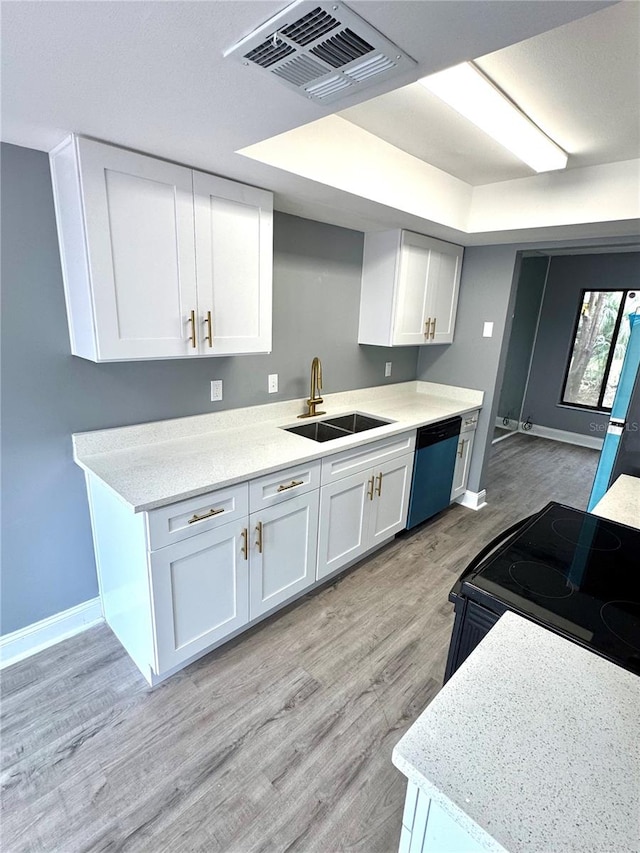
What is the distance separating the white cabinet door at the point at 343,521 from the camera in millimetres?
2344

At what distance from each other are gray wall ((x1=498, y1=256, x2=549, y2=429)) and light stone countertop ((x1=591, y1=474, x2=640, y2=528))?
3.75 m

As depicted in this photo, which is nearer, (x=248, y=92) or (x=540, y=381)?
(x=248, y=92)

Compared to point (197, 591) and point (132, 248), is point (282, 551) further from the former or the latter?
point (132, 248)

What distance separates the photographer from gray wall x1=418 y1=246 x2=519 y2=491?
3.30 meters

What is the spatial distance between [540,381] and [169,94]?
5981mm

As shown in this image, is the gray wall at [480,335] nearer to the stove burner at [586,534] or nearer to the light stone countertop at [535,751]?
the stove burner at [586,534]

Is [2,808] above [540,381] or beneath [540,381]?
beneath

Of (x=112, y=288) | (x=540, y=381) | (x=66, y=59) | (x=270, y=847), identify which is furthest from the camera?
(x=540, y=381)

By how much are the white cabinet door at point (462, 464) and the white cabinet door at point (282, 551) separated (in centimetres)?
166

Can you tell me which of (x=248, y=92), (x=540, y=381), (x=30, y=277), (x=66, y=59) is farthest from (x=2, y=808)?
(x=540, y=381)

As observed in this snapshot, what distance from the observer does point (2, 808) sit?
1.40 m

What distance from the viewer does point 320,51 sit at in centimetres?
97

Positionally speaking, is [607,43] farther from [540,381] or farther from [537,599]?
[540,381]

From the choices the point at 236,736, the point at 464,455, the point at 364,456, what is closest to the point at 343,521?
the point at 364,456
